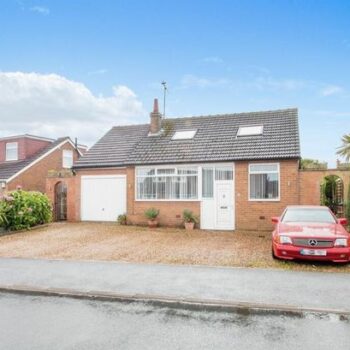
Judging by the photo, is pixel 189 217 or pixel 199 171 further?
pixel 199 171

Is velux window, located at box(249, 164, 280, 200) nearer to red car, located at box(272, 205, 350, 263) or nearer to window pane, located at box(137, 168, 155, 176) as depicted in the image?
window pane, located at box(137, 168, 155, 176)

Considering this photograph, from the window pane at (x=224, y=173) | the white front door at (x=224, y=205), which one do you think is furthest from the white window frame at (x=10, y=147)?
the white front door at (x=224, y=205)

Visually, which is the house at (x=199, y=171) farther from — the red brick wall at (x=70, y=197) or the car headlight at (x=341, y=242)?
the car headlight at (x=341, y=242)

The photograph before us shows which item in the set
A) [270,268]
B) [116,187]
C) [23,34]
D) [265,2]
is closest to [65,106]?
[116,187]

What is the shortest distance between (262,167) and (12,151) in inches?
780

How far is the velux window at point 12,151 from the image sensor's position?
26997 millimetres

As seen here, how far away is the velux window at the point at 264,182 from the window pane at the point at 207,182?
6.12ft

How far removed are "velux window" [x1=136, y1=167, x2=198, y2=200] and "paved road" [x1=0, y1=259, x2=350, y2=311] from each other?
28.0 ft

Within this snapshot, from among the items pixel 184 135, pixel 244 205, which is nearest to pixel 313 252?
pixel 244 205

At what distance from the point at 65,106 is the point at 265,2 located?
1092 inches

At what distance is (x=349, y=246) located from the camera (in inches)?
344

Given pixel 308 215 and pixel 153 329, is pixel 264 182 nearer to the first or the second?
pixel 308 215

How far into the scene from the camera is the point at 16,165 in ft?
84.6

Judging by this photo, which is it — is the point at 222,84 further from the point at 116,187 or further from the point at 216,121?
the point at 116,187
